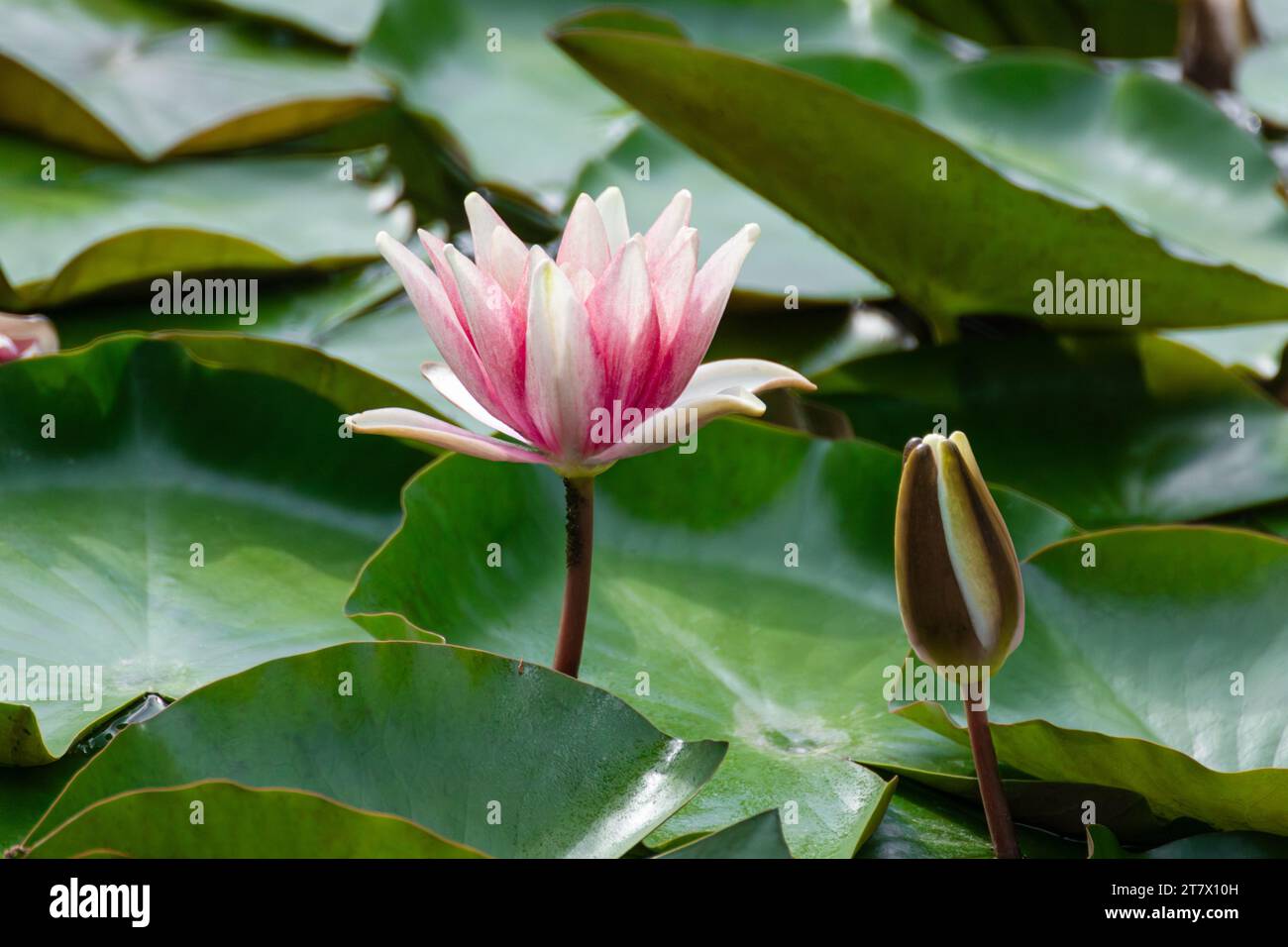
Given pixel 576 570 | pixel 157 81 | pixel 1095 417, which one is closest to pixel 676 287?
pixel 576 570

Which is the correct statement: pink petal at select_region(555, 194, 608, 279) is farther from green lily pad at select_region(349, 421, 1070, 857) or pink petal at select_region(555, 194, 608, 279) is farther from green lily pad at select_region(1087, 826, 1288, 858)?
green lily pad at select_region(1087, 826, 1288, 858)

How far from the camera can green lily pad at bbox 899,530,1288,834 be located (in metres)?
1.07

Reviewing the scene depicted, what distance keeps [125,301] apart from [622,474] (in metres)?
0.89

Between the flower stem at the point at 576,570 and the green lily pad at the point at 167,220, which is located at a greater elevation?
the green lily pad at the point at 167,220

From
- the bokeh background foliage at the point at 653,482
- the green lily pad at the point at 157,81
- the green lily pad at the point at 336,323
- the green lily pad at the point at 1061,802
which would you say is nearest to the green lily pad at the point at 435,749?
the bokeh background foliage at the point at 653,482

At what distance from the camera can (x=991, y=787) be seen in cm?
101

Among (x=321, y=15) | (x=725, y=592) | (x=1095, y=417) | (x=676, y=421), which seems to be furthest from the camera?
(x=321, y=15)

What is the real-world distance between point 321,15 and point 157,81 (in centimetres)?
42

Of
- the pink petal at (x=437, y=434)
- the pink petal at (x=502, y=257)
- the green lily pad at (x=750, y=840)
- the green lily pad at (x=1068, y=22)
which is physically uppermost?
→ the green lily pad at (x=1068, y=22)

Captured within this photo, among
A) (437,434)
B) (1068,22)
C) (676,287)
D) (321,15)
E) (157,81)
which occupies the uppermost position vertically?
(1068,22)

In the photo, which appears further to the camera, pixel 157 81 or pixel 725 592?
pixel 157 81

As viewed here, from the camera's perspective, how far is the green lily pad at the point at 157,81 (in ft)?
6.77

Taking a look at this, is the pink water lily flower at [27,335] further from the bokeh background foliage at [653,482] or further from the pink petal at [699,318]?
the pink petal at [699,318]

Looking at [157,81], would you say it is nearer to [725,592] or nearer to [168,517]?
[168,517]
